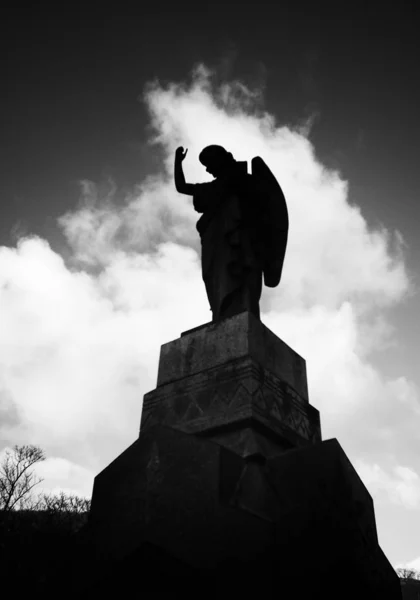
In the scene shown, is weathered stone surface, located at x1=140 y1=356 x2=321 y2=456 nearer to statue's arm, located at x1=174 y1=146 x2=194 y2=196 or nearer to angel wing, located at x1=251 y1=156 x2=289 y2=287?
angel wing, located at x1=251 y1=156 x2=289 y2=287

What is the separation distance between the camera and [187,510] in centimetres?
253

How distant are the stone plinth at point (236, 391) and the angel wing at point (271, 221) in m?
1.01

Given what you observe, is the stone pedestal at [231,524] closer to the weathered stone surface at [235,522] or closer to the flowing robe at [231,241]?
the weathered stone surface at [235,522]

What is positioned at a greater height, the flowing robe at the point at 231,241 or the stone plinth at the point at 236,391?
the flowing robe at the point at 231,241

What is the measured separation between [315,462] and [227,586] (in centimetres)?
85

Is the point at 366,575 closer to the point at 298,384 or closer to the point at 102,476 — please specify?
the point at 102,476

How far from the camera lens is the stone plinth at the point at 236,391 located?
361 cm

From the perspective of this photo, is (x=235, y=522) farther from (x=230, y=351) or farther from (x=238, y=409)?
(x=230, y=351)

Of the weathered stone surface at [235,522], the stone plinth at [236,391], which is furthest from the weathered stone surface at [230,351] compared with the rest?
the weathered stone surface at [235,522]

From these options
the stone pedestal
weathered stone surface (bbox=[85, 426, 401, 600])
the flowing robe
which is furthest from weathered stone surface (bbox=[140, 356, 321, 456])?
the flowing robe

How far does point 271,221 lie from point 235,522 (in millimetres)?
3225

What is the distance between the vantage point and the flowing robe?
15.7ft

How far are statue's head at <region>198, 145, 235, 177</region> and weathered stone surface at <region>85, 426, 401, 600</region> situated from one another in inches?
129

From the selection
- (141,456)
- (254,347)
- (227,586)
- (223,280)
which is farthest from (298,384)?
(227,586)
